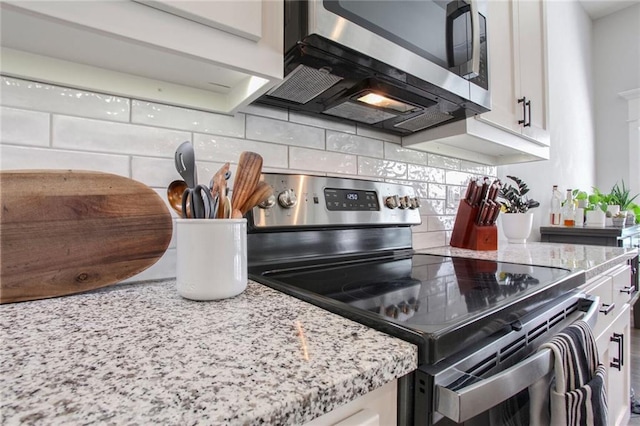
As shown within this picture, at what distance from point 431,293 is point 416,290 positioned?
38 millimetres

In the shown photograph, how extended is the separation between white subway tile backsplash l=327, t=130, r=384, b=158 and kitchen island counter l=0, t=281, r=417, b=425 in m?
0.74

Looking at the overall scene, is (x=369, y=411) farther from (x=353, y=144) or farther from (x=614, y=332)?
(x=614, y=332)

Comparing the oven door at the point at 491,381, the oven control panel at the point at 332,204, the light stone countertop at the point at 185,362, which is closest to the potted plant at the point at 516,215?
the oven control panel at the point at 332,204

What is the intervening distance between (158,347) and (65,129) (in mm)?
593

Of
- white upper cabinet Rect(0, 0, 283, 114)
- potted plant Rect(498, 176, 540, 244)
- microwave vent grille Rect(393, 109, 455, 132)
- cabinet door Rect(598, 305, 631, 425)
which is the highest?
microwave vent grille Rect(393, 109, 455, 132)

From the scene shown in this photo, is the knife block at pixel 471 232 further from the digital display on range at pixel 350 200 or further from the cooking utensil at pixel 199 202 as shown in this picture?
the cooking utensil at pixel 199 202

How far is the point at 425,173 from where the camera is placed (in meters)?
1.52

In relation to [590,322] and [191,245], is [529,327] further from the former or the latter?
[191,245]

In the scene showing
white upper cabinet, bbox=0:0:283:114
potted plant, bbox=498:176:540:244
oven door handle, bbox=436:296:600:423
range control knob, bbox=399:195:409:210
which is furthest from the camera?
potted plant, bbox=498:176:540:244

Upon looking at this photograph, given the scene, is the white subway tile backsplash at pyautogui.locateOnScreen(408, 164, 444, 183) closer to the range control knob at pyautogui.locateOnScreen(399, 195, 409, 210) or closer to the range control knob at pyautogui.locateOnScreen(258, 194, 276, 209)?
the range control knob at pyautogui.locateOnScreen(399, 195, 409, 210)

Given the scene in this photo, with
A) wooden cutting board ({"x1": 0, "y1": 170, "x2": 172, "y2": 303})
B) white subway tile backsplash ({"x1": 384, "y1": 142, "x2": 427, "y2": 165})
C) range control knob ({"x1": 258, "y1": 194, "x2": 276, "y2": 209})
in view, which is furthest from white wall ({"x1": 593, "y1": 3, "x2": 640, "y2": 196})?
wooden cutting board ({"x1": 0, "y1": 170, "x2": 172, "y2": 303})

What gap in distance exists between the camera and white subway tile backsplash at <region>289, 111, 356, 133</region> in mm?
1073

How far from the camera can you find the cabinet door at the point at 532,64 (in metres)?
1.45

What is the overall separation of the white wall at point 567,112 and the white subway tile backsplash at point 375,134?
114cm
